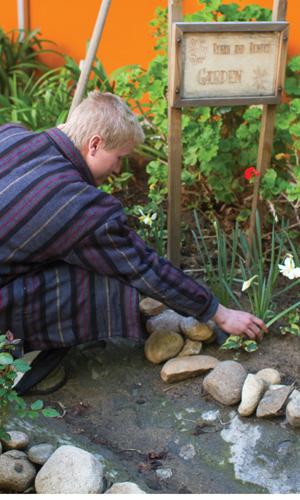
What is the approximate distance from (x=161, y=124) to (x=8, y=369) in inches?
84.3

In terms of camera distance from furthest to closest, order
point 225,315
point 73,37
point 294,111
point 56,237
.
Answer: point 73,37 → point 294,111 → point 225,315 → point 56,237

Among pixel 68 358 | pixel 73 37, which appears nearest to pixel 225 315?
pixel 68 358

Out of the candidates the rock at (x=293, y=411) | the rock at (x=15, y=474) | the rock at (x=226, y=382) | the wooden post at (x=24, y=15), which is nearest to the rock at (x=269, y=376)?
the rock at (x=226, y=382)

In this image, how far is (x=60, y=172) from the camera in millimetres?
3037

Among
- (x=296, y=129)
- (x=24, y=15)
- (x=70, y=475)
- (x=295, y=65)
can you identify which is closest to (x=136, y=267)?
(x=70, y=475)

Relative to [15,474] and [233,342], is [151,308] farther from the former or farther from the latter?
[15,474]

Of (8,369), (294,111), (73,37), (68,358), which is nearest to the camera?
(8,369)

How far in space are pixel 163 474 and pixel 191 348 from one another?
2.41 ft

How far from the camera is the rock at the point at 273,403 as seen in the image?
2.96 meters

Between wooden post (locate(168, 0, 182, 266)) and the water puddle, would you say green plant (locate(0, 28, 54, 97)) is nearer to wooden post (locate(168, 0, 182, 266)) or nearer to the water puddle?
wooden post (locate(168, 0, 182, 266))

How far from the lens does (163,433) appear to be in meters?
3.00

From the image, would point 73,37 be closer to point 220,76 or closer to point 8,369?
point 220,76

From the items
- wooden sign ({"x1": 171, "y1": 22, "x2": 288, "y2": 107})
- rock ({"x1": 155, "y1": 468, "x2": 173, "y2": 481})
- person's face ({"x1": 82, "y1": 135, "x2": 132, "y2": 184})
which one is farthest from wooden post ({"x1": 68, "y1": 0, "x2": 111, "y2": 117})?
rock ({"x1": 155, "y1": 468, "x2": 173, "y2": 481})

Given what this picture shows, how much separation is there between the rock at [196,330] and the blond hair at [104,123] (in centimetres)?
82
